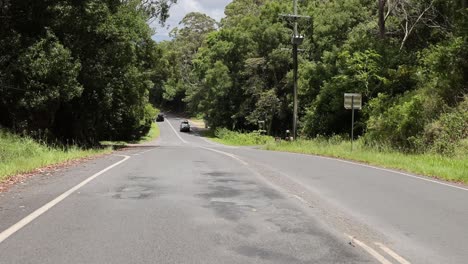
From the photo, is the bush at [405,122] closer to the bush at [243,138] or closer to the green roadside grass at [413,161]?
the green roadside grass at [413,161]

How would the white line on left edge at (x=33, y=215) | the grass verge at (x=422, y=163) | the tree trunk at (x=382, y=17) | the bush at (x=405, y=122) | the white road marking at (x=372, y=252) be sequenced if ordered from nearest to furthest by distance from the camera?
the white road marking at (x=372, y=252) → the white line on left edge at (x=33, y=215) → the grass verge at (x=422, y=163) → the bush at (x=405, y=122) → the tree trunk at (x=382, y=17)

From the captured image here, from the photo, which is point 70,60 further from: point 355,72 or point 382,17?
point 382,17

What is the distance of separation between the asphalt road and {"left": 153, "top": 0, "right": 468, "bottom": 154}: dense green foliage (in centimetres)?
1223

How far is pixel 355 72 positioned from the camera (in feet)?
125

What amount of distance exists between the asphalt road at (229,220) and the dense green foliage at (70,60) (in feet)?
40.8

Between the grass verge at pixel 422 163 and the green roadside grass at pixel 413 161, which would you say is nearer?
the grass verge at pixel 422 163

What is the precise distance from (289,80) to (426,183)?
4727 centimetres

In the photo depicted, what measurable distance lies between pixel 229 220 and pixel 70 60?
2147 cm

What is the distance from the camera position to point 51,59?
81.5ft

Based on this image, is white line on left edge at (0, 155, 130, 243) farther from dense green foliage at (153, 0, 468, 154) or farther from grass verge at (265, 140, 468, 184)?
dense green foliage at (153, 0, 468, 154)

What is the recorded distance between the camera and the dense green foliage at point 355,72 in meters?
26.0

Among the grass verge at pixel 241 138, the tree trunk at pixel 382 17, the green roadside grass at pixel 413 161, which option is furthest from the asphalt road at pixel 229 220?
the grass verge at pixel 241 138

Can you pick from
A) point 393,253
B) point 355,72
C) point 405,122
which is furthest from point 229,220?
point 355,72

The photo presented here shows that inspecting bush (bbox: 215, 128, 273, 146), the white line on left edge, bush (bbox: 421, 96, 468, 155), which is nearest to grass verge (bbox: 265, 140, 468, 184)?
bush (bbox: 421, 96, 468, 155)
